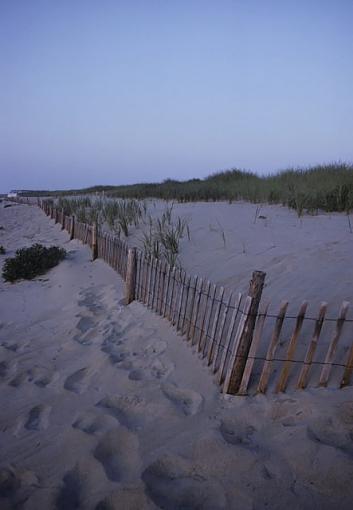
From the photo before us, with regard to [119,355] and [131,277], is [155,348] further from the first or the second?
[131,277]

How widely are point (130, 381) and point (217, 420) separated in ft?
3.43

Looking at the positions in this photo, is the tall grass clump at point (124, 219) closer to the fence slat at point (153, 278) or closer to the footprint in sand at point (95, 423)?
the fence slat at point (153, 278)

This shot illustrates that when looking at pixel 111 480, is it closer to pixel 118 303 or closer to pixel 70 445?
pixel 70 445

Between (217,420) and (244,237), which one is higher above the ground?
(244,237)

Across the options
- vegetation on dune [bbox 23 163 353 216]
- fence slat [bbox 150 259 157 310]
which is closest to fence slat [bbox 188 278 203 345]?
fence slat [bbox 150 259 157 310]

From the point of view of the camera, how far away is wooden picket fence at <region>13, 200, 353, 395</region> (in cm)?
288

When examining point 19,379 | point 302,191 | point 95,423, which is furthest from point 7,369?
point 302,191

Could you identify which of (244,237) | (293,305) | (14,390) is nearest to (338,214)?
(244,237)

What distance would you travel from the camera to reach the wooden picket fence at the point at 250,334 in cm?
288

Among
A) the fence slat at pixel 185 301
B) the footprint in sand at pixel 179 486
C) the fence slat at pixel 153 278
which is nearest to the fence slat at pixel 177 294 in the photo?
the fence slat at pixel 185 301

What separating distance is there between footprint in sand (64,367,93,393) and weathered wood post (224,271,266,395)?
1422mm

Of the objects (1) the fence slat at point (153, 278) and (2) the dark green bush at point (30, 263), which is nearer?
(1) the fence slat at point (153, 278)

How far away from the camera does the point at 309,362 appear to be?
114 inches

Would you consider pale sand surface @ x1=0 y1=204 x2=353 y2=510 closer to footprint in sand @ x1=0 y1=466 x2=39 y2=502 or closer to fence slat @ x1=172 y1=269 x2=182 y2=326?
footprint in sand @ x1=0 y1=466 x2=39 y2=502
